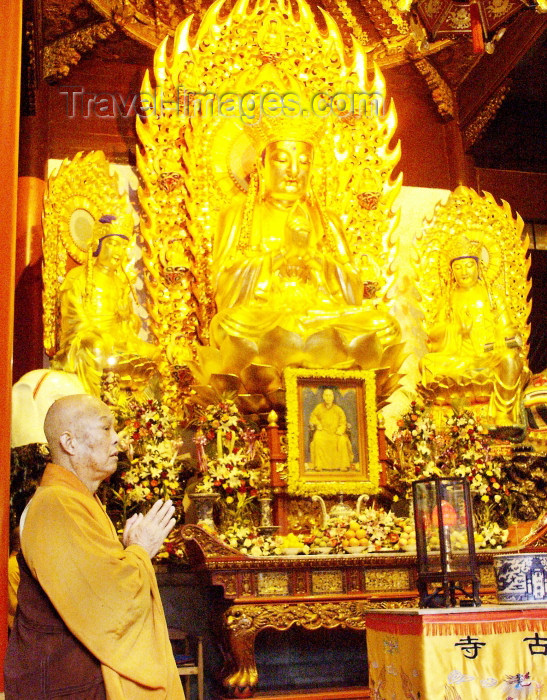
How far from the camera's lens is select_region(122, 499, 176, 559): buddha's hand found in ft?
8.82

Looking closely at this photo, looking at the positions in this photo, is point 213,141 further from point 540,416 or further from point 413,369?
point 540,416

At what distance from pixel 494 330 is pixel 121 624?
4864mm

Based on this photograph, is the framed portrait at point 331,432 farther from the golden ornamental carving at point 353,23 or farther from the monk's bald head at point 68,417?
the golden ornamental carving at point 353,23

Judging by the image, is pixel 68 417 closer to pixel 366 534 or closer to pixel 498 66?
pixel 366 534

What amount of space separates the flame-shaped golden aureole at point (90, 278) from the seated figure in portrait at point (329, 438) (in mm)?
1157

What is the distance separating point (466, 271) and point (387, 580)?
106 inches

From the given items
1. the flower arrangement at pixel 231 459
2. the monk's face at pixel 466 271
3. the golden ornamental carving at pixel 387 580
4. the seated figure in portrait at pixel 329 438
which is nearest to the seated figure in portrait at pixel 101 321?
the flower arrangement at pixel 231 459

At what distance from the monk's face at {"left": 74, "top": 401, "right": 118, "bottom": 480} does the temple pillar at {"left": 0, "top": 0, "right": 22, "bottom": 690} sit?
62 centimetres

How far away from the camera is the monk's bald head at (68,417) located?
2705 mm

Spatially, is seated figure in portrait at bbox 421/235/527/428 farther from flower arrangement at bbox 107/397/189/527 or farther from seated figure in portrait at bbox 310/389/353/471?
flower arrangement at bbox 107/397/189/527

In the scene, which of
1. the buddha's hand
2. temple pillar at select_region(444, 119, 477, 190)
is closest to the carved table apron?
the buddha's hand

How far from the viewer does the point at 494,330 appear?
6840 mm

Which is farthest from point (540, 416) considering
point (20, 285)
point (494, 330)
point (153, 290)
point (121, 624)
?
point (121, 624)

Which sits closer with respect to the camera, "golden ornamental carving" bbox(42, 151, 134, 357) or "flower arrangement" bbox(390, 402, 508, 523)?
"flower arrangement" bbox(390, 402, 508, 523)
